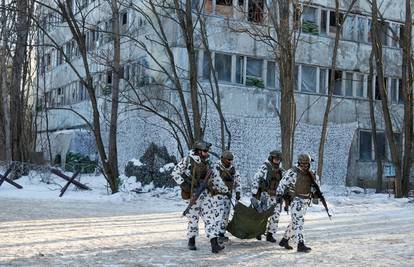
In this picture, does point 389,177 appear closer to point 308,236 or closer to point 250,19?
point 250,19

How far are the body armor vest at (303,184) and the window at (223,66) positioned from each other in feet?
54.6

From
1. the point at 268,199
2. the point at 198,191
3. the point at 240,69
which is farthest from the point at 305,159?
the point at 240,69

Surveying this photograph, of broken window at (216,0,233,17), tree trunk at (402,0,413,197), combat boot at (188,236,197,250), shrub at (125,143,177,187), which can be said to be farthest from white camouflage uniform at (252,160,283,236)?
broken window at (216,0,233,17)

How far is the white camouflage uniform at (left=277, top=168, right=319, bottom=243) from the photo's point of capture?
9766 millimetres

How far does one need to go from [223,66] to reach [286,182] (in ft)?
55.9

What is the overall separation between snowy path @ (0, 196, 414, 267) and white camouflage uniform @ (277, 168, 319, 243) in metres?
0.34

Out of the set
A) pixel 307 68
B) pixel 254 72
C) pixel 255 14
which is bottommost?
pixel 254 72

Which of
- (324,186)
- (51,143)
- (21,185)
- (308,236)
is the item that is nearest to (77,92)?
(51,143)

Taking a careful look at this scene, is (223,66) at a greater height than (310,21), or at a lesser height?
lesser

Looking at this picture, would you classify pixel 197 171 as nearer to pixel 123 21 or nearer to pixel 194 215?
pixel 194 215

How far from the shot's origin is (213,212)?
9695 millimetres

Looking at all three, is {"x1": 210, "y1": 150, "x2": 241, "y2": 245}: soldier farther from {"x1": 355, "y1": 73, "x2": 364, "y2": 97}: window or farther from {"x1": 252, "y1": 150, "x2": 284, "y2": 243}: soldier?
{"x1": 355, "y1": 73, "x2": 364, "y2": 97}: window

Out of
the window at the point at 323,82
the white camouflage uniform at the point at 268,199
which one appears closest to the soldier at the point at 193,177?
the white camouflage uniform at the point at 268,199

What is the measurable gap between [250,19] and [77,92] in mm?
13378
